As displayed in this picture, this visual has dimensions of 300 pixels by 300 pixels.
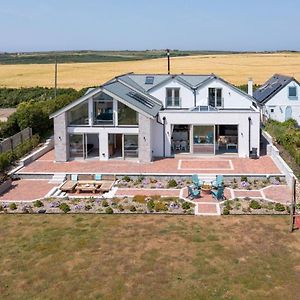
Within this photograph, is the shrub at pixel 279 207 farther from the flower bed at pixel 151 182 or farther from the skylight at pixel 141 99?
the skylight at pixel 141 99

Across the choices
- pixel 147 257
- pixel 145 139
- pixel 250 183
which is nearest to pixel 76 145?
pixel 145 139

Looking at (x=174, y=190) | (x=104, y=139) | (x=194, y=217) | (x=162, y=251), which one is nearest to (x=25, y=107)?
(x=104, y=139)

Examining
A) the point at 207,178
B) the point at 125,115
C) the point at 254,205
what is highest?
the point at 125,115

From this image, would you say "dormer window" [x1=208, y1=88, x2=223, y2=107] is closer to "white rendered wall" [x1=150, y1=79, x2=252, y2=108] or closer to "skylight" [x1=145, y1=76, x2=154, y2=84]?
"white rendered wall" [x1=150, y1=79, x2=252, y2=108]

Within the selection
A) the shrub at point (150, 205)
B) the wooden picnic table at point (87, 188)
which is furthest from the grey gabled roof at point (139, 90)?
the shrub at point (150, 205)

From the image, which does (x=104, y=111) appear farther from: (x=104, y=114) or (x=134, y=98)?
(x=134, y=98)

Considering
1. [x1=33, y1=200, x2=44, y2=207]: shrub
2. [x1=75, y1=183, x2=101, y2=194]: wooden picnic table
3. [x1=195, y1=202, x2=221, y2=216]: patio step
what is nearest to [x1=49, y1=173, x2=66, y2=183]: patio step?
[x1=75, y1=183, x2=101, y2=194]: wooden picnic table
